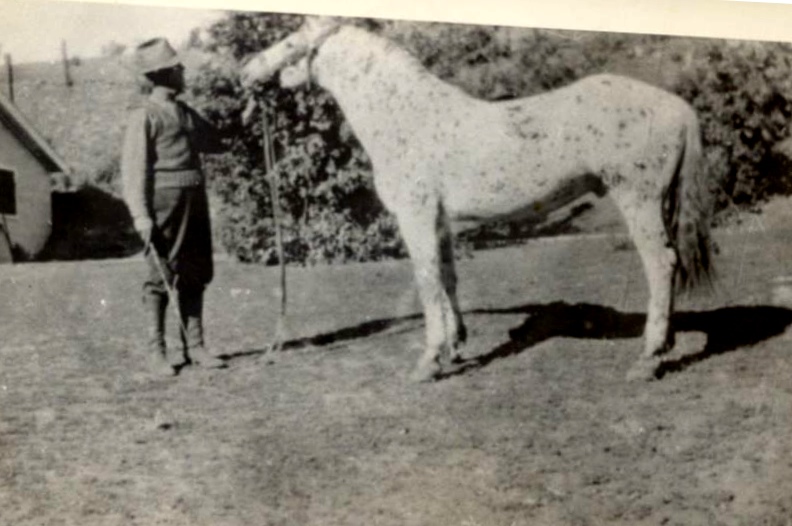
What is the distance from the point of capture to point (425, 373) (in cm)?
251

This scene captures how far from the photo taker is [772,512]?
8.58 feet

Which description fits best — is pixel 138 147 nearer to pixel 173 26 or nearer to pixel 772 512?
pixel 173 26

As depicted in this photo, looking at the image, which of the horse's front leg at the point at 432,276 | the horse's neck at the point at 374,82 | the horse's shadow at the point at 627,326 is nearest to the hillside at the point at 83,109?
the horse's neck at the point at 374,82

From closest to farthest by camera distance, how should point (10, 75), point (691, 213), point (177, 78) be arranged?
point (10, 75) < point (177, 78) < point (691, 213)

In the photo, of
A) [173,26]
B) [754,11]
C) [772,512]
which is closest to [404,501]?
[772,512]

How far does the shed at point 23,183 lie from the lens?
235 cm

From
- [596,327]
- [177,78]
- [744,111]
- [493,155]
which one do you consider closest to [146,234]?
[177,78]

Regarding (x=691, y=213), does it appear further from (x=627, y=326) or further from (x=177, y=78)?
(x=177, y=78)

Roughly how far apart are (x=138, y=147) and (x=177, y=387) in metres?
0.47

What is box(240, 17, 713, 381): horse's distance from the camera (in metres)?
2.53

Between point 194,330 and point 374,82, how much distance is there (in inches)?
24.7

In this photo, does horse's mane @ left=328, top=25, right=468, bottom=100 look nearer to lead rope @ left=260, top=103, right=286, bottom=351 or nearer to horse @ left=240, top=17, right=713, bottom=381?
horse @ left=240, top=17, right=713, bottom=381

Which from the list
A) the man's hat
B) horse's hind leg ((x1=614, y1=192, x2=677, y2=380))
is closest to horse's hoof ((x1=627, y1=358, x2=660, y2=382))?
horse's hind leg ((x1=614, y1=192, x2=677, y2=380))

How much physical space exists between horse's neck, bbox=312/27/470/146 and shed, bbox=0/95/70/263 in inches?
22.3
